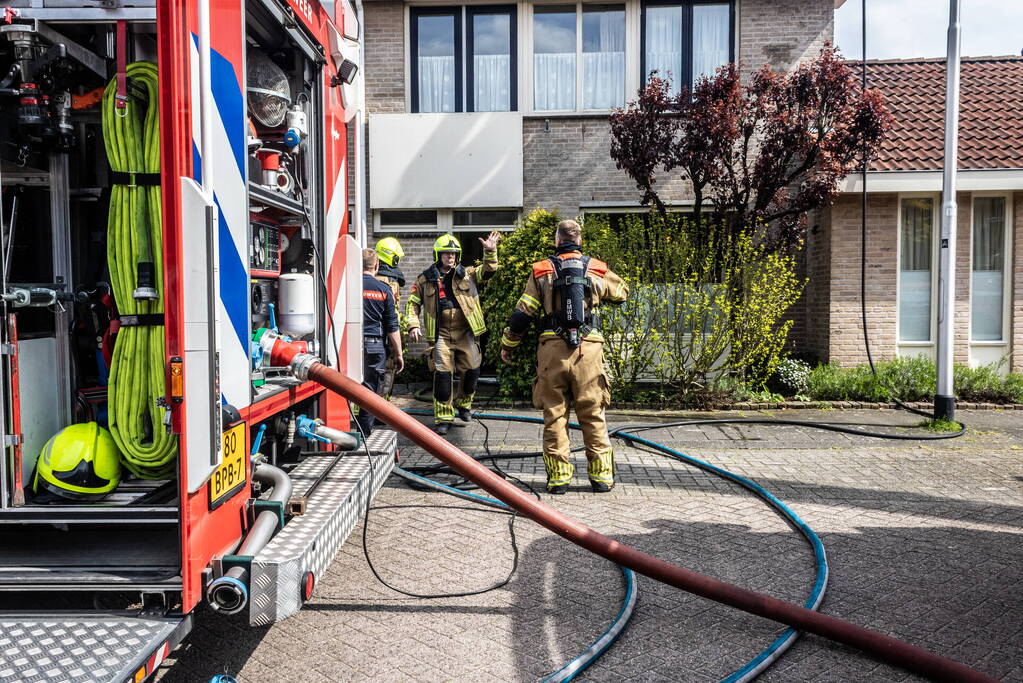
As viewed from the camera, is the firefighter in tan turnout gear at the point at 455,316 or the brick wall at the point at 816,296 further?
the brick wall at the point at 816,296

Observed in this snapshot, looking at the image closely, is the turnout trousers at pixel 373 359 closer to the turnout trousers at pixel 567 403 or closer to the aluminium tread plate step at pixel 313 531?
the turnout trousers at pixel 567 403

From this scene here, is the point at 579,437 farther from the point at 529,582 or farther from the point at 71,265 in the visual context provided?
the point at 71,265

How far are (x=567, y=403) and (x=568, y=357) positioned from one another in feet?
1.20

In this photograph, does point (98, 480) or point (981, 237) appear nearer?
point (98, 480)

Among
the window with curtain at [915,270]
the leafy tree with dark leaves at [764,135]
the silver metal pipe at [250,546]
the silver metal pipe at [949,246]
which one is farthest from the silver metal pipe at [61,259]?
the window with curtain at [915,270]

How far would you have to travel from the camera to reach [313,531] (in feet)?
10.5

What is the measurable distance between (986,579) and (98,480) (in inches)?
A: 168

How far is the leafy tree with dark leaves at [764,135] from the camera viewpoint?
10.6 m

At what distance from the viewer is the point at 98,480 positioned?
322cm

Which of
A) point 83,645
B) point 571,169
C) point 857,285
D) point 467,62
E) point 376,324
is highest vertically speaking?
point 467,62

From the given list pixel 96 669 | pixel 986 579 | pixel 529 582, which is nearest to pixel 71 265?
pixel 96 669

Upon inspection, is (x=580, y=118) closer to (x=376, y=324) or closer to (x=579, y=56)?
(x=579, y=56)

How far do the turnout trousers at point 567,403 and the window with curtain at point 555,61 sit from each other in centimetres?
818

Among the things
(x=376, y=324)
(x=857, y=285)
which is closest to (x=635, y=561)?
(x=376, y=324)
